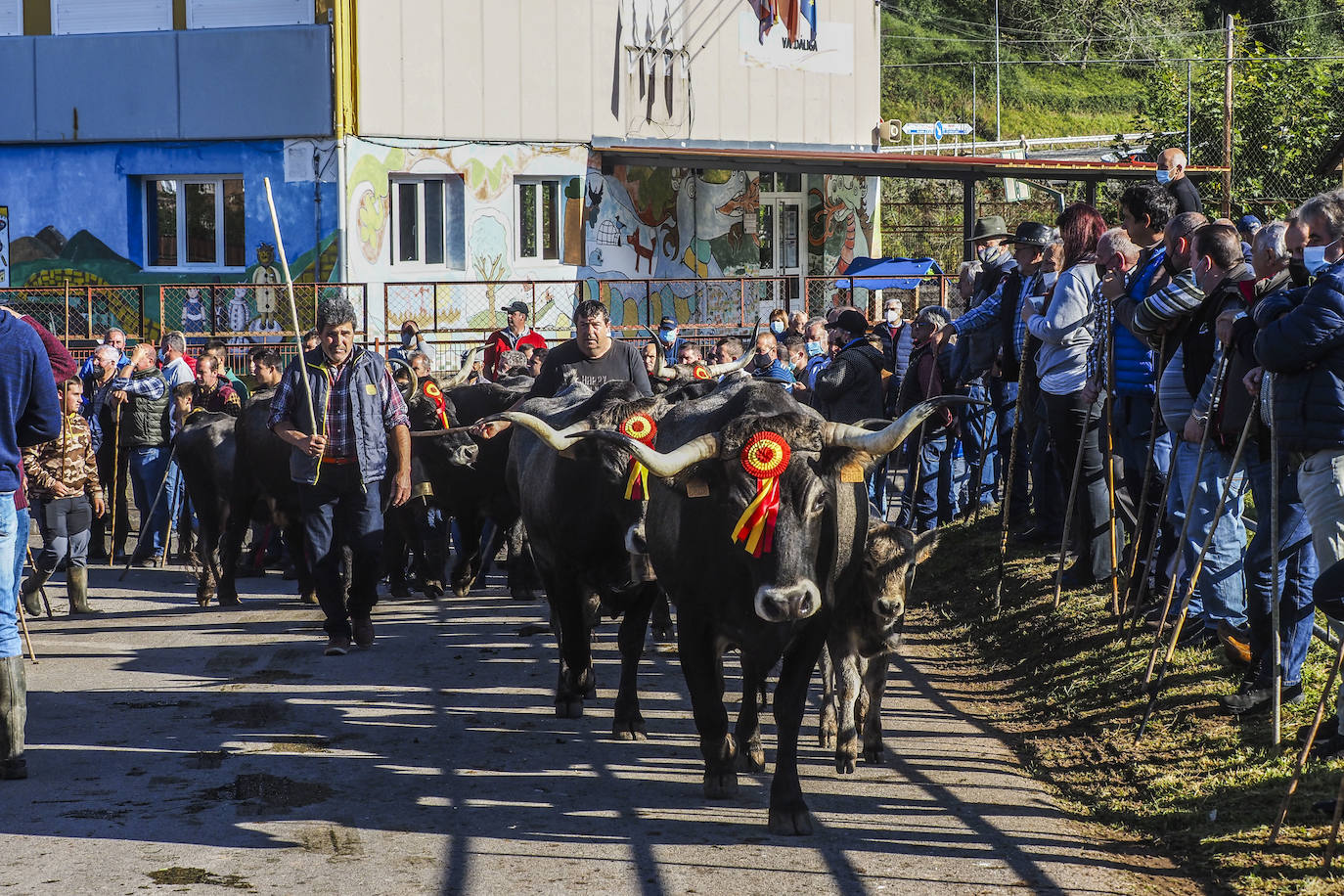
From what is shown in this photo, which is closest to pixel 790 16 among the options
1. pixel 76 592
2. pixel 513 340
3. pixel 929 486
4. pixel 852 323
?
pixel 513 340

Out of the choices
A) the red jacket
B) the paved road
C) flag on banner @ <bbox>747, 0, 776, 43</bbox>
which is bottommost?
the paved road

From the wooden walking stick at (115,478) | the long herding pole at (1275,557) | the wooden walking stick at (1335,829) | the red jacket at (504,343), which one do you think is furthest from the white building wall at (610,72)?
the wooden walking stick at (1335,829)

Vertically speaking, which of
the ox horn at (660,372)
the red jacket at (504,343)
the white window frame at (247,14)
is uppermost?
the white window frame at (247,14)

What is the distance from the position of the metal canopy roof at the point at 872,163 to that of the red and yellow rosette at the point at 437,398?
13.3 metres

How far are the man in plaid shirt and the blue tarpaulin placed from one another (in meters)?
14.5

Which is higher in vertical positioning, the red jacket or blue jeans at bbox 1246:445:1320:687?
the red jacket

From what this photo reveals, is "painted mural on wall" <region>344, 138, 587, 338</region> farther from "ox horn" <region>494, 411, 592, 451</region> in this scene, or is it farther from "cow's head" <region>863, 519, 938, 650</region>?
"cow's head" <region>863, 519, 938, 650</region>

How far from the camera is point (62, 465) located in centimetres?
1262

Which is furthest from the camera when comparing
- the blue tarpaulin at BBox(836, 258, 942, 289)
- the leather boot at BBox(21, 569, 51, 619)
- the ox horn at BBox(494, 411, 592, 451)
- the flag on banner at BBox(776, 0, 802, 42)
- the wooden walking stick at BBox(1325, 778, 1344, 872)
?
the flag on banner at BBox(776, 0, 802, 42)

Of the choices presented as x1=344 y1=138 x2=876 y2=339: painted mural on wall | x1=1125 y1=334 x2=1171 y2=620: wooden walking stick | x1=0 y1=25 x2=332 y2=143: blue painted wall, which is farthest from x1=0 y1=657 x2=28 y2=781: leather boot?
x1=0 y1=25 x2=332 y2=143: blue painted wall

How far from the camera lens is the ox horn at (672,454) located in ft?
21.6

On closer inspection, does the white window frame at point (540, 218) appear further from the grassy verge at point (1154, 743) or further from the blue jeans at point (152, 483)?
the grassy verge at point (1154, 743)

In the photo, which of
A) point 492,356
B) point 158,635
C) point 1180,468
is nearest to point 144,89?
point 492,356

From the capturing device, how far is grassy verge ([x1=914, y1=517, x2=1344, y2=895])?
5.96 m
